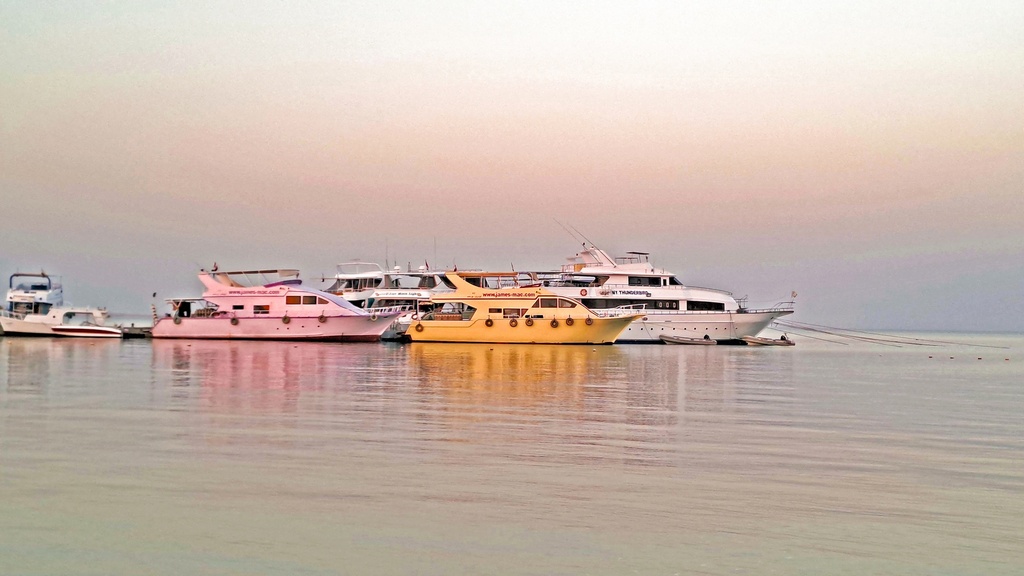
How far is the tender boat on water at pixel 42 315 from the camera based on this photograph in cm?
5100

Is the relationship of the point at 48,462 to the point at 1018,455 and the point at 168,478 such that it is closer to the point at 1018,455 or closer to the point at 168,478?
the point at 168,478

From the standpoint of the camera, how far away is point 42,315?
51188mm

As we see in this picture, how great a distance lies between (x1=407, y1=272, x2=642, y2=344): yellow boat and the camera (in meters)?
45.9

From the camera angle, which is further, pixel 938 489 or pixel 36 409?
pixel 36 409

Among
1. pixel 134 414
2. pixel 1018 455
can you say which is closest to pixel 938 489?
pixel 1018 455

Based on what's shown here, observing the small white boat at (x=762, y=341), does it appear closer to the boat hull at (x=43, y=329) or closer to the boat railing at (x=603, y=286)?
the boat railing at (x=603, y=286)

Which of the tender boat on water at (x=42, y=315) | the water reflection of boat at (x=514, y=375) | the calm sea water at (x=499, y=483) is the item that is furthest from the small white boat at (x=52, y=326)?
the calm sea water at (x=499, y=483)

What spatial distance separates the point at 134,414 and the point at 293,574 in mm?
9191

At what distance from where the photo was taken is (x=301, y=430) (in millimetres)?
11945

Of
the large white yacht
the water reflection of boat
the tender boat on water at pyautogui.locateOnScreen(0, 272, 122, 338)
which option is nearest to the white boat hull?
the large white yacht

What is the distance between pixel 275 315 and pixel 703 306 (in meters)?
24.4

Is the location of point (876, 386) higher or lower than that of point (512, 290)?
lower

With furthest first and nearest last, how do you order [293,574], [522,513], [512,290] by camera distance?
[512,290] → [522,513] → [293,574]

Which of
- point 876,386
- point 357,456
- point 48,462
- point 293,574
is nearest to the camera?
point 293,574
